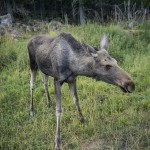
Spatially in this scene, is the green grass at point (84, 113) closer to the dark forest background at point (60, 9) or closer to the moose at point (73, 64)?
the moose at point (73, 64)

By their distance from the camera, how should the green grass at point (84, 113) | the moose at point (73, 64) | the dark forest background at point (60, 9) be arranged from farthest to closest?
1. the dark forest background at point (60, 9)
2. the green grass at point (84, 113)
3. the moose at point (73, 64)

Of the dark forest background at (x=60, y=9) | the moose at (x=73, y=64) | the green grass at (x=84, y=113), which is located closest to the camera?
the moose at (x=73, y=64)

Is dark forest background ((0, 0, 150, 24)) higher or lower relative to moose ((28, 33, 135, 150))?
lower

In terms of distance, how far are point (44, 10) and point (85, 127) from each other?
68.8ft

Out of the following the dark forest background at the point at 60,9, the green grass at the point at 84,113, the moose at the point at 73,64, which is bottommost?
the dark forest background at the point at 60,9

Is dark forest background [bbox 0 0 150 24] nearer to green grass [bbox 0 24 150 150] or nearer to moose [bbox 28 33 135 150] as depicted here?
green grass [bbox 0 24 150 150]

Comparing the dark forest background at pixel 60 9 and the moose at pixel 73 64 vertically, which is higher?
the moose at pixel 73 64

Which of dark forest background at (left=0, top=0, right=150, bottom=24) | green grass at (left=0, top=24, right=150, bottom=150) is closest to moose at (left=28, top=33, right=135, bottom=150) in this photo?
green grass at (left=0, top=24, right=150, bottom=150)

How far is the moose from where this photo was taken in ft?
21.2

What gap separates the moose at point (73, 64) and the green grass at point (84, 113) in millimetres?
350

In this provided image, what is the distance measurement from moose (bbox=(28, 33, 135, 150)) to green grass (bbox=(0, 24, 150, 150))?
35cm

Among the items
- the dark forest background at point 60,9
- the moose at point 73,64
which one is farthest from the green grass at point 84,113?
the dark forest background at point 60,9

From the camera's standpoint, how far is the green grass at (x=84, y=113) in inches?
285

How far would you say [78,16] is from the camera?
26469mm
